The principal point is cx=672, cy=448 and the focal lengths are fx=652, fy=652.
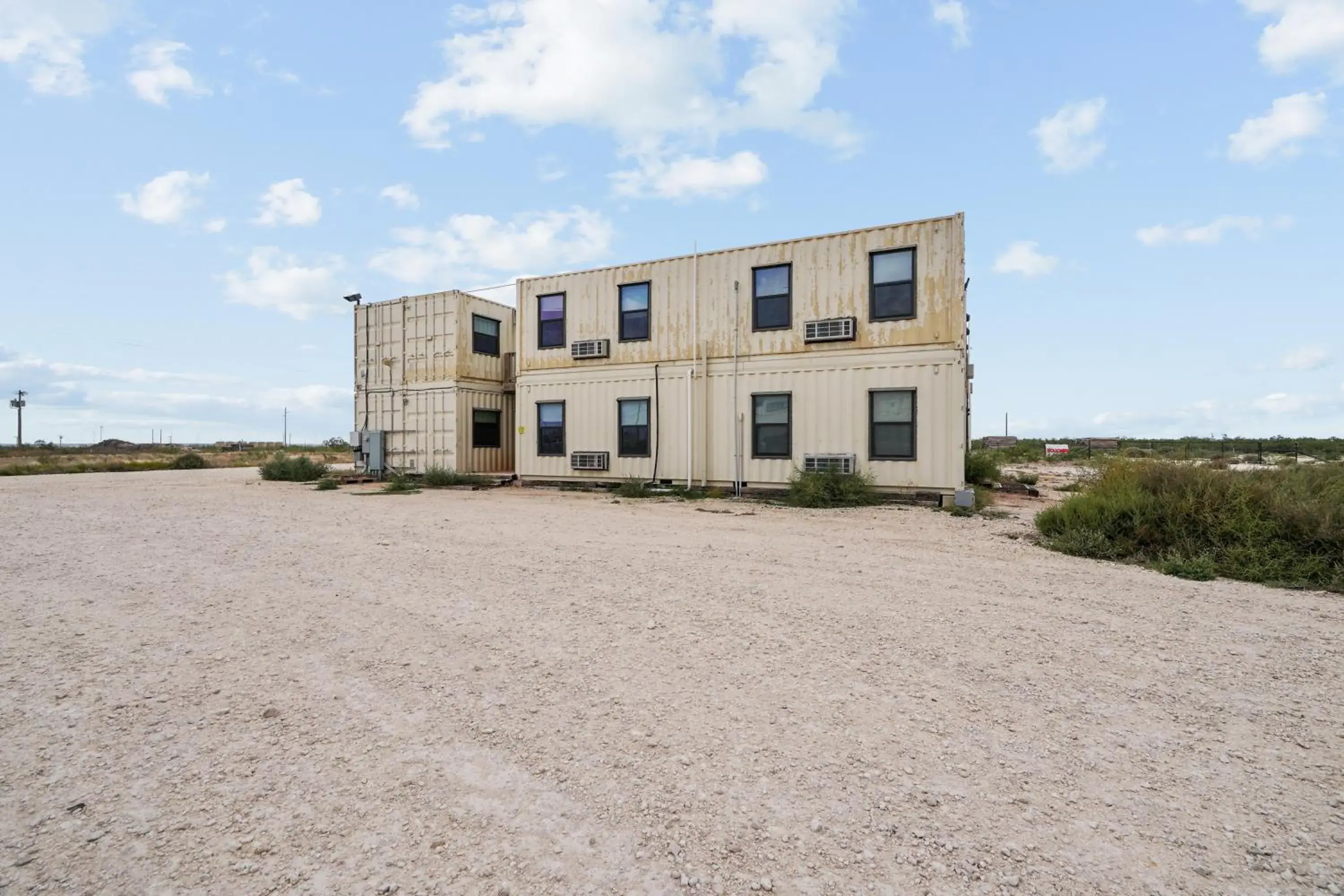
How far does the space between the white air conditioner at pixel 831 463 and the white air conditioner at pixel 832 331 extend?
2.31 meters

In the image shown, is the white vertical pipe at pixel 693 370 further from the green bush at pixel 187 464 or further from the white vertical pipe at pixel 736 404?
the green bush at pixel 187 464

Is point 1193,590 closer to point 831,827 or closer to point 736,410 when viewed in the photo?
point 831,827

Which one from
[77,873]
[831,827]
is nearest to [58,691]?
[77,873]

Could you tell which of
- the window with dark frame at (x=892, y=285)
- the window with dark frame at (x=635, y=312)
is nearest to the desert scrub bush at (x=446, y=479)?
the window with dark frame at (x=635, y=312)

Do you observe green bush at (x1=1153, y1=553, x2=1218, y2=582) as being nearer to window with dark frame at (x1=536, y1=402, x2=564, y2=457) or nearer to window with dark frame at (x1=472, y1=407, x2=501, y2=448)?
window with dark frame at (x1=536, y1=402, x2=564, y2=457)

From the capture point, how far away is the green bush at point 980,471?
1598 centimetres

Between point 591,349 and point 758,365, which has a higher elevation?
point 591,349

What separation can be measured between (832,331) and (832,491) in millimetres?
3223

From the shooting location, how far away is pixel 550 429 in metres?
16.6

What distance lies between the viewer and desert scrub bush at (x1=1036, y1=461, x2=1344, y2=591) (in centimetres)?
628

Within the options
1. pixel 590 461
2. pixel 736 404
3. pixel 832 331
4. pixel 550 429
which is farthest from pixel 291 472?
pixel 832 331

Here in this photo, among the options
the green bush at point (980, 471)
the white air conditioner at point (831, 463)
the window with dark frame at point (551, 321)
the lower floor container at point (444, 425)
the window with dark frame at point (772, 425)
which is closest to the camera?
the white air conditioner at point (831, 463)

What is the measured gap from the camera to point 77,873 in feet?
7.07

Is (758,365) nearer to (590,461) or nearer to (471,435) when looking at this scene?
(590,461)
